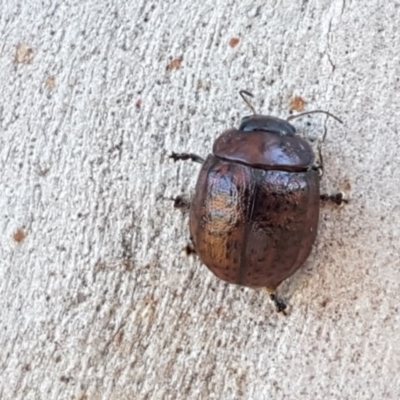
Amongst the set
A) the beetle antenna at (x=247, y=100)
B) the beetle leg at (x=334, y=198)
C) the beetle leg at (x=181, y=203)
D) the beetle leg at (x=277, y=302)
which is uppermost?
the beetle antenna at (x=247, y=100)

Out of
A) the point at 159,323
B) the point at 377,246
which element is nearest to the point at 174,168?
the point at 159,323

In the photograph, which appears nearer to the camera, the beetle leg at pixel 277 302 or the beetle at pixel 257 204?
the beetle at pixel 257 204

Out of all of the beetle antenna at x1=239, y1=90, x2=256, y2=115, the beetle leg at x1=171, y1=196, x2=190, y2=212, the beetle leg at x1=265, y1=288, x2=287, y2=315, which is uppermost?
the beetle antenna at x1=239, y1=90, x2=256, y2=115

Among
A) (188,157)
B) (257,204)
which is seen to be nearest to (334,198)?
(257,204)

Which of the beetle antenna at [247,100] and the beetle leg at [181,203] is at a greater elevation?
the beetle antenna at [247,100]

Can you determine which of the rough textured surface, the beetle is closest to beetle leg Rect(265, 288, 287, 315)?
the rough textured surface

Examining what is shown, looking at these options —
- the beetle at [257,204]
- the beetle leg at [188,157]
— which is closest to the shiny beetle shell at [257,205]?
the beetle at [257,204]

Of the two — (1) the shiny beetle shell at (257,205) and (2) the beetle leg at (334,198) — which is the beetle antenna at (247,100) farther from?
(2) the beetle leg at (334,198)

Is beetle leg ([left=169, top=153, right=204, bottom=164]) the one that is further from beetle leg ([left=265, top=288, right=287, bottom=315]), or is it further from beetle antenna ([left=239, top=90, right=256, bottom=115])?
beetle leg ([left=265, top=288, right=287, bottom=315])
